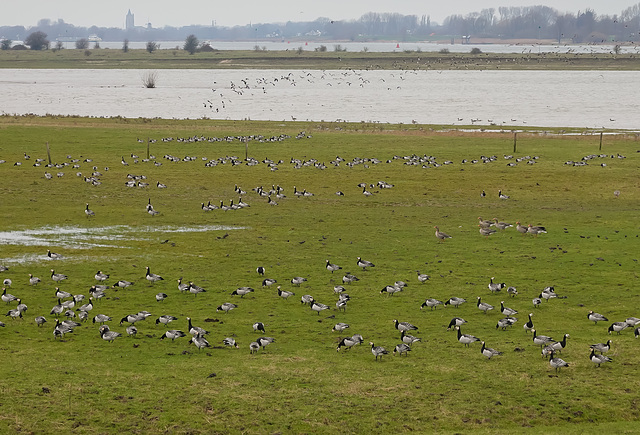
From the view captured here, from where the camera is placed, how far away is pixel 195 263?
2933 centimetres

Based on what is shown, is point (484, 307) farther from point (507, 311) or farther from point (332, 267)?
point (332, 267)

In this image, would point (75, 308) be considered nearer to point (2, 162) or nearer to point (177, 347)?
point (177, 347)

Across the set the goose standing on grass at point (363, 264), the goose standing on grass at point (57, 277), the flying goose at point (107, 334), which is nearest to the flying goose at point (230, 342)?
the flying goose at point (107, 334)

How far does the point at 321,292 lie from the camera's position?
25500 millimetres

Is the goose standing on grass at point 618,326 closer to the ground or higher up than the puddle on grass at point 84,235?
higher up

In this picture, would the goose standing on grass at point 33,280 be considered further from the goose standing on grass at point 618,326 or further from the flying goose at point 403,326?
the goose standing on grass at point 618,326

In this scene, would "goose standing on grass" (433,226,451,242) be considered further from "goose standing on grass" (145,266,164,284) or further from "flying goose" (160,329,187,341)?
"flying goose" (160,329,187,341)

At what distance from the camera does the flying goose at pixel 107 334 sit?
20.4m

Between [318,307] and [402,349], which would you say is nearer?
[402,349]

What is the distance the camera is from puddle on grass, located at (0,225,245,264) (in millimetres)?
32250

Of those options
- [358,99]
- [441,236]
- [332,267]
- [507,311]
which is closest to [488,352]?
[507,311]

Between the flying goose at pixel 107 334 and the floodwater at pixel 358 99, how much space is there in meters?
71.0

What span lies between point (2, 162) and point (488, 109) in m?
74.2

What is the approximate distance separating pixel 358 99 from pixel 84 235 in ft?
329
